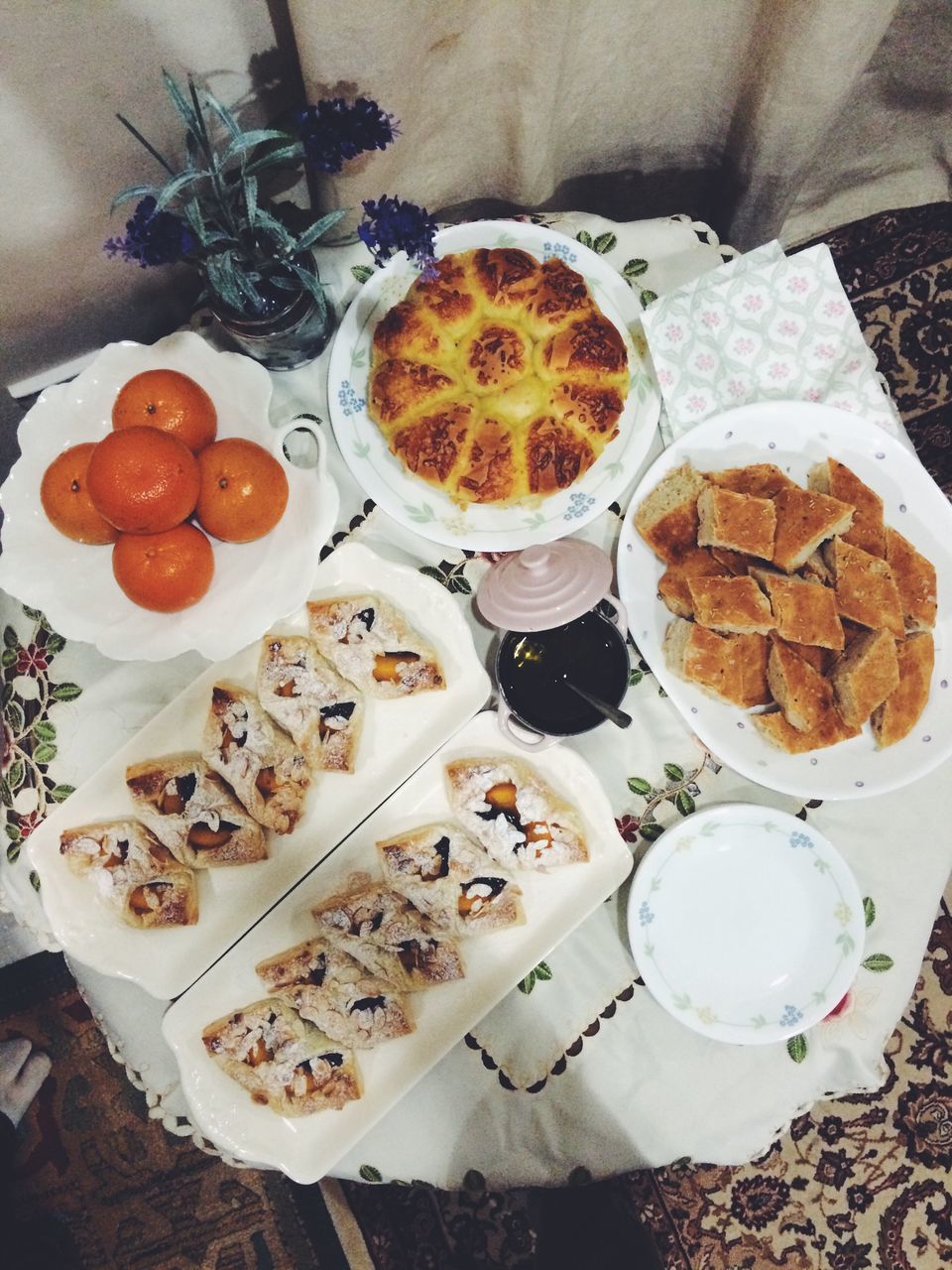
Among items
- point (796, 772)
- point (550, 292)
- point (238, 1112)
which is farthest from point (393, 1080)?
point (550, 292)

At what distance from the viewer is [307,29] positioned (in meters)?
0.97

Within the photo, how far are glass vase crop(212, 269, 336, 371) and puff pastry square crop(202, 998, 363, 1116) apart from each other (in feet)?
2.97

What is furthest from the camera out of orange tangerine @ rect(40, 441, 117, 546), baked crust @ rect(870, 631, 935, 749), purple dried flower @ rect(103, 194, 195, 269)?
baked crust @ rect(870, 631, 935, 749)

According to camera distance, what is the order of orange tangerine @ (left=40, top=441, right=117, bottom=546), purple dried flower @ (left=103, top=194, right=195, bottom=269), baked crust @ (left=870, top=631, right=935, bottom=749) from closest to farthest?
1. purple dried flower @ (left=103, top=194, right=195, bottom=269)
2. orange tangerine @ (left=40, top=441, right=117, bottom=546)
3. baked crust @ (left=870, top=631, right=935, bottom=749)

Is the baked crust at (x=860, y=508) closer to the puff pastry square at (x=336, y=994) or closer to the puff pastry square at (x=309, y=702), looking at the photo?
the puff pastry square at (x=309, y=702)

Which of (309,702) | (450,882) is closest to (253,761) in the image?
(309,702)

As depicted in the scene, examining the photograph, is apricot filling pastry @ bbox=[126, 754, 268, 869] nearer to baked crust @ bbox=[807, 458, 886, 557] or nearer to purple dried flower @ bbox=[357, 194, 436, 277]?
purple dried flower @ bbox=[357, 194, 436, 277]

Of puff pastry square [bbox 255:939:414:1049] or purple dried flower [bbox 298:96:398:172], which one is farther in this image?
puff pastry square [bbox 255:939:414:1049]

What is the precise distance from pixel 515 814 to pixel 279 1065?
1.49 ft

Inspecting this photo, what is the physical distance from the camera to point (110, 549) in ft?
3.90

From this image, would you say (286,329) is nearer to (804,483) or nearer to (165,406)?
(165,406)

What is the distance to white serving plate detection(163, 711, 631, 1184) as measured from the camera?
1.16m

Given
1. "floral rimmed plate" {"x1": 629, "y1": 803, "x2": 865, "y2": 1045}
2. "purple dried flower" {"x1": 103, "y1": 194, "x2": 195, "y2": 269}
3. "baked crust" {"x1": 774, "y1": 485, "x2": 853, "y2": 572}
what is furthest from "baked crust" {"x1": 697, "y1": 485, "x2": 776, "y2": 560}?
"purple dried flower" {"x1": 103, "y1": 194, "x2": 195, "y2": 269}

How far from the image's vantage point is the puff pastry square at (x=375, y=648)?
1.21m
